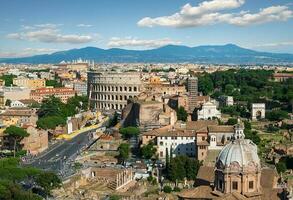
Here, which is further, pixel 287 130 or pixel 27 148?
pixel 287 130

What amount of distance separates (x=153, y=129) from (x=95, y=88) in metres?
36.8

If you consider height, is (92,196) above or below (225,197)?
below

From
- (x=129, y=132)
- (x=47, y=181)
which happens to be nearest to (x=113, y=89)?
(x=129, y=132)

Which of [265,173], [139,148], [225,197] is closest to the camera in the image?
[225,197]

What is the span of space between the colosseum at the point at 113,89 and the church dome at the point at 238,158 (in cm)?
5343

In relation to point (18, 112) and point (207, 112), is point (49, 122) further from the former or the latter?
point (207, 112)

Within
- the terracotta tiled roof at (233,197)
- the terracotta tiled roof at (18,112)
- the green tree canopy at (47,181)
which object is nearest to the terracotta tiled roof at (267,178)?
the terracotta tiled roof at (233,197)

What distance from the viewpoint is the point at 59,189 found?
110 ft

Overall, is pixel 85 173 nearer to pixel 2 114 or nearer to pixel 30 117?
pixel 30 117

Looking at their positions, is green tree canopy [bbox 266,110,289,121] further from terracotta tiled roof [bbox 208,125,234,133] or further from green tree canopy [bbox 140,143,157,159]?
green tree canopy [bbox 140,143,157,159]

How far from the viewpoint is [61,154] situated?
148 feet

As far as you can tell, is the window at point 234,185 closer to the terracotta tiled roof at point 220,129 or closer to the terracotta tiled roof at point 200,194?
the terracotta tiled roof at point 200,194

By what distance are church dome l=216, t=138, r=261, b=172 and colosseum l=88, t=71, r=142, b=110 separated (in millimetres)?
53428

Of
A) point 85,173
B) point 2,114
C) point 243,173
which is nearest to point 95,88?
point 2,114
